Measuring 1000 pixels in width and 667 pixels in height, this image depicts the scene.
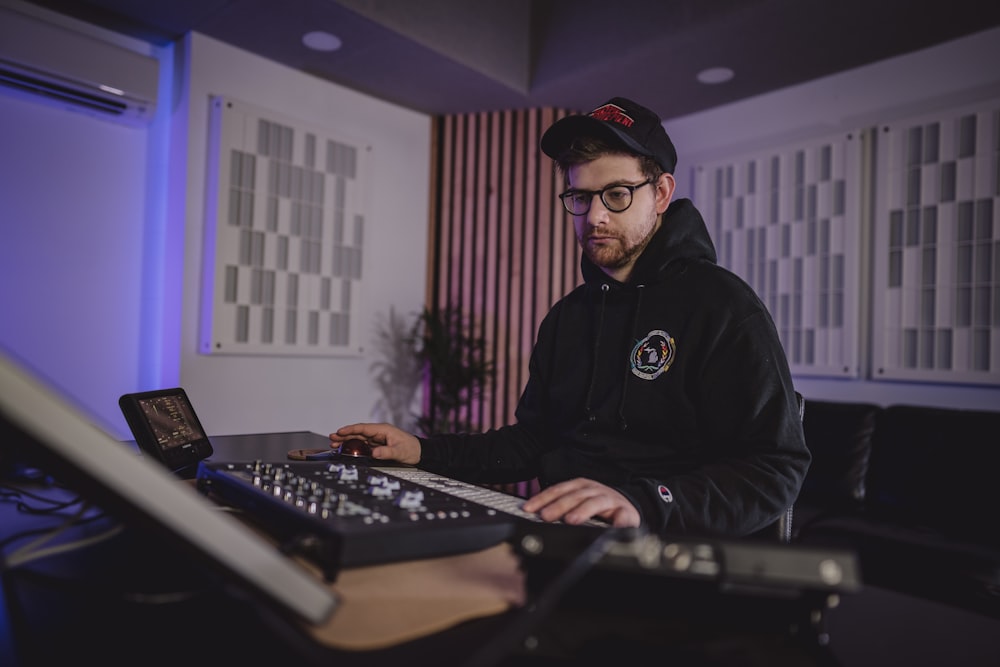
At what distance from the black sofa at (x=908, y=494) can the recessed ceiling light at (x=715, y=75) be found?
204 cm

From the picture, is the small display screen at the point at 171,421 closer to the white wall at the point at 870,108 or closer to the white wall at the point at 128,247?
the white wall at the point at 128,247

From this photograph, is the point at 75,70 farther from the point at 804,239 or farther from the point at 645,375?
the point at 804,239

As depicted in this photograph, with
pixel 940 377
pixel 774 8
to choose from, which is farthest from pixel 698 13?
pixel 940 377

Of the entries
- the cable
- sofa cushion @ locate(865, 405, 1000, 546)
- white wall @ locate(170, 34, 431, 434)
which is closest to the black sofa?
sofa cushion @ locate(865, 405, 1000, 546)

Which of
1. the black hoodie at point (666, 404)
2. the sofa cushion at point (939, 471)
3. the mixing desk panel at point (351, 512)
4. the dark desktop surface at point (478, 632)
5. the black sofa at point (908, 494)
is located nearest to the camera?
the dark desktop surface at point (478, 632)

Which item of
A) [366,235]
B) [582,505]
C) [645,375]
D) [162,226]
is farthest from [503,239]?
[582,505]

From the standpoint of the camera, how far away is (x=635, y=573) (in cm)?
52

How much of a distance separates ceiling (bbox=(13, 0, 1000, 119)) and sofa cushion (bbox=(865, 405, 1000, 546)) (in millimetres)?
1962

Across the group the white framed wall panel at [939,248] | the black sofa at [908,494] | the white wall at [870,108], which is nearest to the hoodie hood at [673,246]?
the black sofa at [908,494]

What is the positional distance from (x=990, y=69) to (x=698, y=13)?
1520mm

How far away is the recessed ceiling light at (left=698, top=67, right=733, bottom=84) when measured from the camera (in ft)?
12.9

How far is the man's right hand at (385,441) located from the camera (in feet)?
4.55

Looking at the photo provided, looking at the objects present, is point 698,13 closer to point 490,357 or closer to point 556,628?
point 490,357

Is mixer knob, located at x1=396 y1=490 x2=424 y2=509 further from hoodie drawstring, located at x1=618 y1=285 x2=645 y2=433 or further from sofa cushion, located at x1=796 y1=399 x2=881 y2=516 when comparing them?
sofa cushion, located at x1=796 y1=399 x2=881 y2=516
